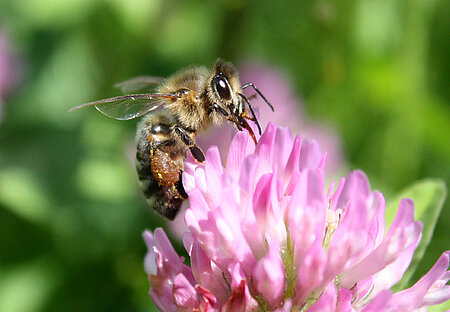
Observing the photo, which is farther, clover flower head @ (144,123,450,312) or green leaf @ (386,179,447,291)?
green leaf @ (386,179,447,291)

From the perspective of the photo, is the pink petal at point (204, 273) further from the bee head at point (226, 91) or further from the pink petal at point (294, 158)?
the bee head at point (226, 91)

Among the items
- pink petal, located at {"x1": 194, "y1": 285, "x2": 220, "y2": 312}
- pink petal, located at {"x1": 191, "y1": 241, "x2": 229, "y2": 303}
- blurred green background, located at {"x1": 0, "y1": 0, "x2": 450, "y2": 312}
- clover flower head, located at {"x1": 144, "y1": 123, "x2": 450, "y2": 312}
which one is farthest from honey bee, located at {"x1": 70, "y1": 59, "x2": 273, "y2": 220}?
blurred green background, located at {"x1": 0, "y1": 0, "x2": 450, "y2": 312}

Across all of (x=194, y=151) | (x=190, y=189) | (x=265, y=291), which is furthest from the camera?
(x=194, y=151)

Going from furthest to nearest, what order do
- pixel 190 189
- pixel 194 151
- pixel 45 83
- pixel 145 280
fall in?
pixel 45 83 < pixel 145 280 < pixel 194 151 < pixel 190 189

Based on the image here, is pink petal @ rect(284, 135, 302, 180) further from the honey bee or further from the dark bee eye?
the dark bee eye

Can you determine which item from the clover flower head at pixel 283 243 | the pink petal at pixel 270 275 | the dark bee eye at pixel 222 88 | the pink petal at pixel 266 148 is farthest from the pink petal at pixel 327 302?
the dark bee eye at pixel 222 88

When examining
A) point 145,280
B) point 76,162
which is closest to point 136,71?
point 76,162

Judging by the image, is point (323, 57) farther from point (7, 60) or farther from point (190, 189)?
point (190, 189)
